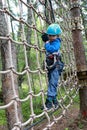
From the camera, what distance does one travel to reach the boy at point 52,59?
2.72 m

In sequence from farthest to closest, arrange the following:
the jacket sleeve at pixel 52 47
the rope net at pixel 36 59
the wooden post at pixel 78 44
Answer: the wooden post at pixel 78 44 < the jacket sleeve at pixel 52 47 < the rope net at pixel 36 59

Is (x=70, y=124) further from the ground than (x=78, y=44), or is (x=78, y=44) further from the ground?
(x=78, y=44)

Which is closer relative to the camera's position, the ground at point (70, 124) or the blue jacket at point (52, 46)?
the blue jacket at point (52, 46)

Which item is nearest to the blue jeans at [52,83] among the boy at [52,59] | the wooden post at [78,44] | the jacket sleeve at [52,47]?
the boy at [52,59]

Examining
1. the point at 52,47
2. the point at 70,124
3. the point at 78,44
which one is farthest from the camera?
the point at 70,124

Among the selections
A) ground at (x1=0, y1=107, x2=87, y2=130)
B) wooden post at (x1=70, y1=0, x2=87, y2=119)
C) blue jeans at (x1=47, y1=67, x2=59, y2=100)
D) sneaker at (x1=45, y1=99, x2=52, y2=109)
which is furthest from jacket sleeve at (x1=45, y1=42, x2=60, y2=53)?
ground at (x1=0, y1=107, x2=87, y2=130)

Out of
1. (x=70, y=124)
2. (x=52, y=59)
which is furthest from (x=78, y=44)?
(x=52, y=59)

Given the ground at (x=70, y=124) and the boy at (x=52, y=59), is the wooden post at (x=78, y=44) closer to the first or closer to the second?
the ground at (x=70, y=124)

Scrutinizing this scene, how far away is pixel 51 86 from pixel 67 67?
48.2 inches

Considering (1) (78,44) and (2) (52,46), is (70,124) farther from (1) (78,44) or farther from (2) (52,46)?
(2) (52,46)

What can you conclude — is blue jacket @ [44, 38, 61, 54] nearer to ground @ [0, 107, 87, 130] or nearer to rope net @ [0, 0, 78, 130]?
rope net @ [0, 0, 78, 130]

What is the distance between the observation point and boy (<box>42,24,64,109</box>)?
2719 millimetres

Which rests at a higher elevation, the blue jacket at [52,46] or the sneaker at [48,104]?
the blue jacket at [52,46]

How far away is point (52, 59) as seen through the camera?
2775 mm
